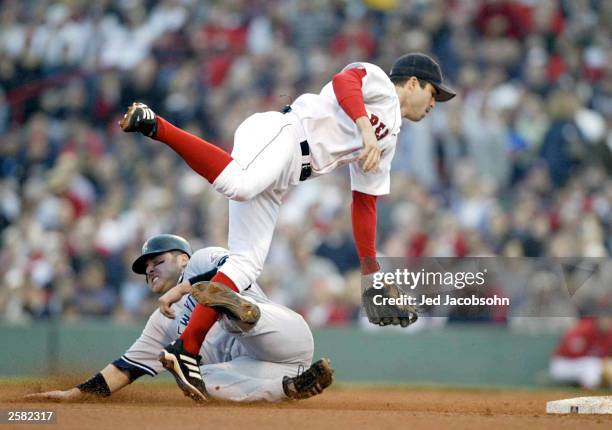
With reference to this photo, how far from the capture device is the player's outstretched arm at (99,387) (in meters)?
6.09

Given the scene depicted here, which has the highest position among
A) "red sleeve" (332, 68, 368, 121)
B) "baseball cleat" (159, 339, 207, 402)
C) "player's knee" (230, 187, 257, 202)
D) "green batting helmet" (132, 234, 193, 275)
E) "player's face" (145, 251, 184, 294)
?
"red sleeve" (332, 68, 368, 121)

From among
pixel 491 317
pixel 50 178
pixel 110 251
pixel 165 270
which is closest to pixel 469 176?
pixel 491 317

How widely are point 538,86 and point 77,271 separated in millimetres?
4897

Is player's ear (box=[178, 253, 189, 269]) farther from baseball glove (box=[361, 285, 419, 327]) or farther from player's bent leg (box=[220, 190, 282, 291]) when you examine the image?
baseball glove (box=[361, 285, 419, 327])

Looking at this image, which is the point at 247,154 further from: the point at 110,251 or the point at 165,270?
the point at 110,251

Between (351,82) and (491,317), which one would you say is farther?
(491,317)

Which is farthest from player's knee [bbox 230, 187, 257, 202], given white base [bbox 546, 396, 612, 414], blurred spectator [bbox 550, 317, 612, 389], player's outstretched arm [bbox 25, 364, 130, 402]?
blurred spectator [bbox 550, 317, 612, 389]

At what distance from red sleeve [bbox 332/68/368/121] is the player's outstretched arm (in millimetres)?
1901

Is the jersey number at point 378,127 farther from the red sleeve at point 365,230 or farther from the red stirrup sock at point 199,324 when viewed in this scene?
the red stirrup sock at point 199,324

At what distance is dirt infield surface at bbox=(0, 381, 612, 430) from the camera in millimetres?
4941

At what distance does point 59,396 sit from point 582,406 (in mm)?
2802

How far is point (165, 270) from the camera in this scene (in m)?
6.38

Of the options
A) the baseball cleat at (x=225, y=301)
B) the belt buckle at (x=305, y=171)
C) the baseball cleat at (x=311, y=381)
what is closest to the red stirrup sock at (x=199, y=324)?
the baseball cleat at (x=225, y=301)

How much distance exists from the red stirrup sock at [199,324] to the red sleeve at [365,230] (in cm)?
96
